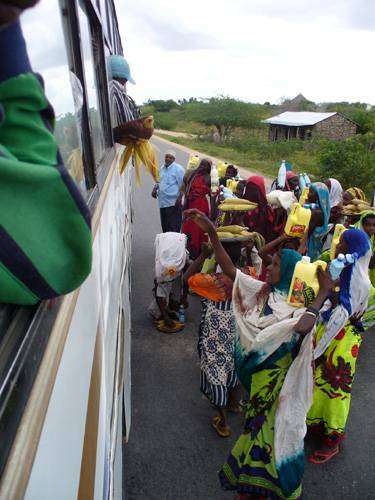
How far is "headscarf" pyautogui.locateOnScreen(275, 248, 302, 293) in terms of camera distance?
7.29 ft

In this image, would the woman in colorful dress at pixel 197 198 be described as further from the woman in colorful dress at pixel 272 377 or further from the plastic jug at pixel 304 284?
the plastic jug at pixel 304 284

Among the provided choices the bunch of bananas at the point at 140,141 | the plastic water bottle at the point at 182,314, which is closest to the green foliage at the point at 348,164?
the plastic water bottle at the point at 182,314

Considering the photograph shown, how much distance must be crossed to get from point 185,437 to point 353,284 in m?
1.60

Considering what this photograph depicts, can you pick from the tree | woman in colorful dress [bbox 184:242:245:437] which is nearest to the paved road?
woman in colorful dress [bbox 184:242:245:437]

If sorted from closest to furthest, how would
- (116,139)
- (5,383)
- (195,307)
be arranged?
(5,383) → (116,139) → (195,307)

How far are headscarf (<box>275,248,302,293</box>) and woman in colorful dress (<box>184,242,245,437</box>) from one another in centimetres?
47

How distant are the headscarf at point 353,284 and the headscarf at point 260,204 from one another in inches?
59.1

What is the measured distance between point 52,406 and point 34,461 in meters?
0.10

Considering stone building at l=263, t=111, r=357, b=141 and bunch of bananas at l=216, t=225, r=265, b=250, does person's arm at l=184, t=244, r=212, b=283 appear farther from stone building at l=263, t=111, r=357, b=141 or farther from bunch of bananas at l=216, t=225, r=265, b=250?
stone building at l=263, t=111, r=357, b=141

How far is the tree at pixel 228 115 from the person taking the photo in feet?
133

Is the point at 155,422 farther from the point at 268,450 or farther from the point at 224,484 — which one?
the point at 268,450

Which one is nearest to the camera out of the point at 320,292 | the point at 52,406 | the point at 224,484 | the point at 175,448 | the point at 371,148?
the point at 52,406

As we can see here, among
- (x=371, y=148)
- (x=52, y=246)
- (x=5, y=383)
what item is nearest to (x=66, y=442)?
(x=5, y=383)

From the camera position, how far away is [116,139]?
104 inches
